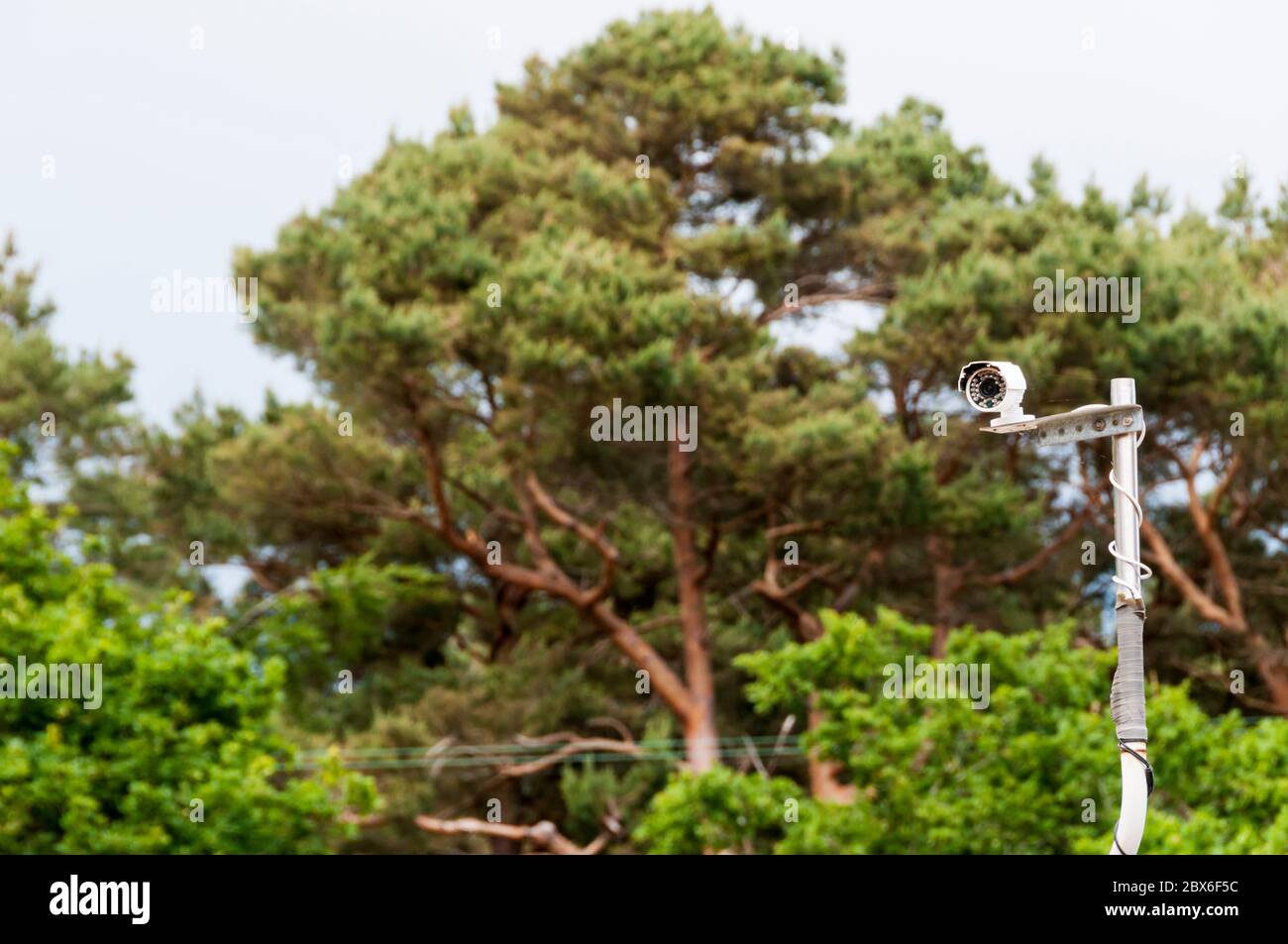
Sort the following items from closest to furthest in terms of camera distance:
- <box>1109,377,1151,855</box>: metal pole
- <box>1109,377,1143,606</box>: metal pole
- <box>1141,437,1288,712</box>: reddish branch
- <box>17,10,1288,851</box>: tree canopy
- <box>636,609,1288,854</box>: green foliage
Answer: <box>1109,377,1151,855</box>: metal pole, <box>1109,377,1143,606</box>: metal pole, <box>636,609,1288,854</box>: green foliage, <box>17,10,1288,851</box>: tree canopy, <box>1141,437,1288,712</box>: reddish branch

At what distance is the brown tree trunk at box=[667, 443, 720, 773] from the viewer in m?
19.0

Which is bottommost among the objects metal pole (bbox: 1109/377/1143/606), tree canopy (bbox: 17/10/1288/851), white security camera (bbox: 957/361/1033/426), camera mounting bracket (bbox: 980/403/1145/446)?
metal pole (bbox: 1109/377/1143/606)

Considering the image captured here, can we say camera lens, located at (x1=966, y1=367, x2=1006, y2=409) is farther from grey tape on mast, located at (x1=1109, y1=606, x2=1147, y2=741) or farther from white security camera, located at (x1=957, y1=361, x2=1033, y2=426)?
grey tape on mast, located at (x1=1109, y1=606, x2=1147, y2=741)

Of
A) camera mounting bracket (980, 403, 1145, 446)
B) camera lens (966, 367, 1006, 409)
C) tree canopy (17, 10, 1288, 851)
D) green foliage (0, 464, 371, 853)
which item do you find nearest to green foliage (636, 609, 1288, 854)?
tree canopy (17, 10, 1288, 851)

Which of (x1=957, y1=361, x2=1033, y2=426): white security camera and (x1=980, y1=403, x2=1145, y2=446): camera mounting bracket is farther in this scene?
(x1=957, y1=361, x2=1033, y2=426): white security camera

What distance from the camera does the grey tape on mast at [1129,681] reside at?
3.32 meters

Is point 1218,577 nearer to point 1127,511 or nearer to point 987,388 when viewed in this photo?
point 987,388

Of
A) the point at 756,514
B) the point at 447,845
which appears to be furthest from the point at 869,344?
the point at 447,845

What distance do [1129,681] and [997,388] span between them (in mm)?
808

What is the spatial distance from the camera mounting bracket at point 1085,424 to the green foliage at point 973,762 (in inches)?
345

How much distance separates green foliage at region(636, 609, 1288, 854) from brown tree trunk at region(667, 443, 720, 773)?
4279 millimetres
